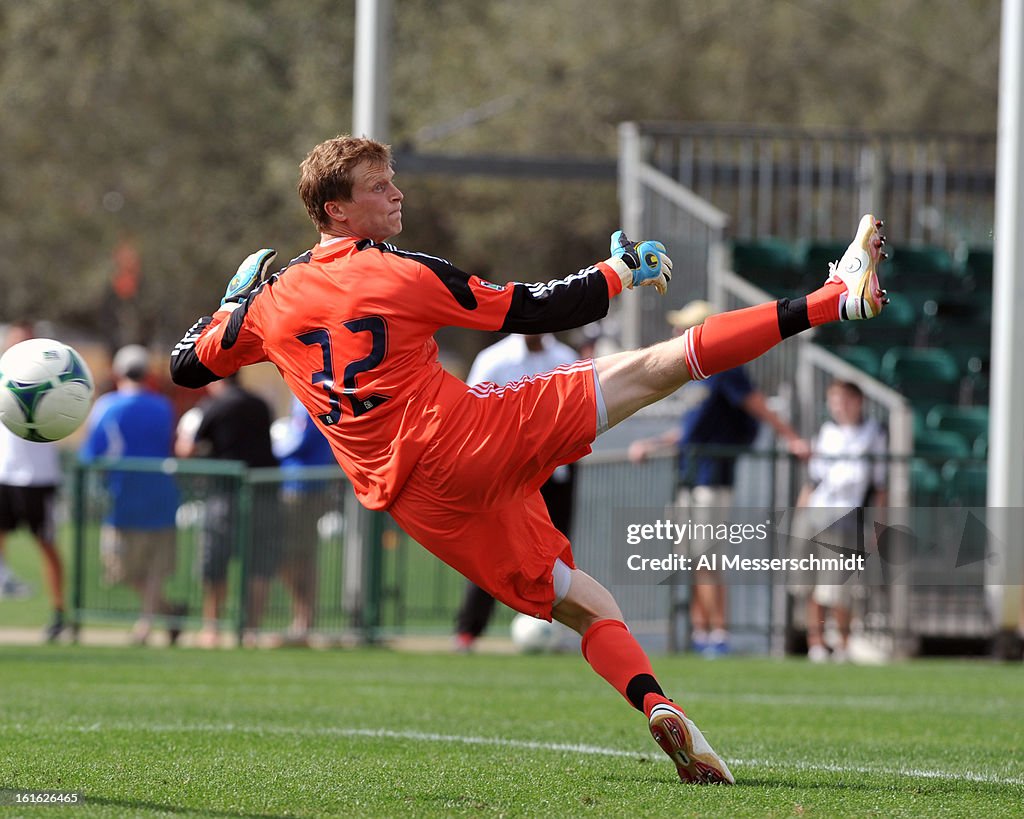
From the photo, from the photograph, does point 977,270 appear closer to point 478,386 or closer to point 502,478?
point 478,386

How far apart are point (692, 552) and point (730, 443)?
1041mm

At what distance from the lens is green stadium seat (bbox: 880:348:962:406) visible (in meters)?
16.8

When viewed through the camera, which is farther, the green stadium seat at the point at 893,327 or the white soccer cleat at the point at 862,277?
the green stadium seat at the point at 893,327

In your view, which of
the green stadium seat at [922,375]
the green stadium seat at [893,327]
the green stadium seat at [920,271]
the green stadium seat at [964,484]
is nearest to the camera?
the green stadium seat at [964,484]

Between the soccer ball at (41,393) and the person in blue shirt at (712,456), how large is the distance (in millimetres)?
6909

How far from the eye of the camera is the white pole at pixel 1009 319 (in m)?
12.4

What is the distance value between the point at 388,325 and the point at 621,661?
136 cm

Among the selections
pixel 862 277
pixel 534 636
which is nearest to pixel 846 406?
pixel 534 636

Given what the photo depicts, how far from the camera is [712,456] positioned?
12.3 metres

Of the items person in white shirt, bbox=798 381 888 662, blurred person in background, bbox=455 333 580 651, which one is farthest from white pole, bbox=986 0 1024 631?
blurred person in background, bbox=455 333 580 651

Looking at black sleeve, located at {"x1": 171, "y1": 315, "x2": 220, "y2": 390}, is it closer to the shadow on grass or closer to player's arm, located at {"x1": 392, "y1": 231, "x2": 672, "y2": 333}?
player's arm, located at {"x1": 392, "y1": 231, "x2": 672, "y2": 333}

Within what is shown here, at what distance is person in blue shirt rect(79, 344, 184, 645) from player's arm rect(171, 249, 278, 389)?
8110 millimetres

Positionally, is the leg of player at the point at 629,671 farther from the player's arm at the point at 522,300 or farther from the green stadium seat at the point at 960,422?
the green stadium seat at the point at 960,422

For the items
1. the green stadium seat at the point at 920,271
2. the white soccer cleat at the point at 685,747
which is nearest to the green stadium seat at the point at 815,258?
the green stadium seat at the point at 920,271
